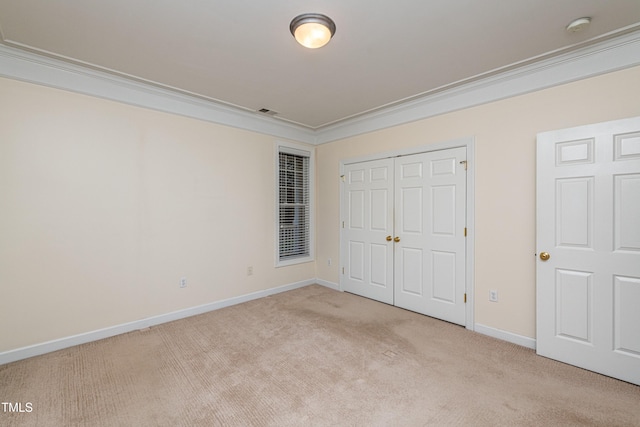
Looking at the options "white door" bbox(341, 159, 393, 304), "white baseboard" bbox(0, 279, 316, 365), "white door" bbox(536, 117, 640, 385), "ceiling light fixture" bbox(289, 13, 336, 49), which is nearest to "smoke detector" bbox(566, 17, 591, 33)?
"white door" bbox(536, 117, 640, 385)

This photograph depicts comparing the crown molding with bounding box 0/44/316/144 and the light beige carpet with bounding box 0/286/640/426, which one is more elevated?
the crown molding with bounding box 0/44/316/144

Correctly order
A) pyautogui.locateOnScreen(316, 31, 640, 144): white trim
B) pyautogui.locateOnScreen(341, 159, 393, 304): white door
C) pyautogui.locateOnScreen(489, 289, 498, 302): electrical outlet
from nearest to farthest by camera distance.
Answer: pyautogui.locateOnScreen(316, 31, 640, 144): white trim < pyautogui.locateOnScreen(489, 289, 498, 302): electrical outlet < pyautogui.locateOnScreen(341, 159, 393, 304): white door

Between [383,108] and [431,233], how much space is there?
179 centimetres

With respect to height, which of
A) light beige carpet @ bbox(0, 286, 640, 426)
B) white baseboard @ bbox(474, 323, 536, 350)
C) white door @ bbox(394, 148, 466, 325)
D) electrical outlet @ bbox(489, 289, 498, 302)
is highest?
white door @ bbox(394, 148, 466, 325)

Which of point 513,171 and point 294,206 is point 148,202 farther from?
point 513,171

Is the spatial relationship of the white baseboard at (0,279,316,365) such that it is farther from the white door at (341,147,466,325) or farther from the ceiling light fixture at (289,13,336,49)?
the ceiling light fixture at (289,13,336,49)

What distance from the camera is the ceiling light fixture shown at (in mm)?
1964

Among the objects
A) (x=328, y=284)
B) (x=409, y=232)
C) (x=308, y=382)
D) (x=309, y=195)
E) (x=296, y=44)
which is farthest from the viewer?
(x=309, y=195)

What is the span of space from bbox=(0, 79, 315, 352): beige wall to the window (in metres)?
0.62

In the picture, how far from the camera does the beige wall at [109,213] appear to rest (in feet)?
8.14

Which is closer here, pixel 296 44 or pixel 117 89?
pixel 296 44

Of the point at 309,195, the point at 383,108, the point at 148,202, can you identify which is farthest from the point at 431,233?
the point at 148,202

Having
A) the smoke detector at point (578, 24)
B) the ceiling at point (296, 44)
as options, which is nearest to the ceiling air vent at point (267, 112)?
the ceiling at point (296, 44)

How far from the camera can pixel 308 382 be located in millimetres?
2150
